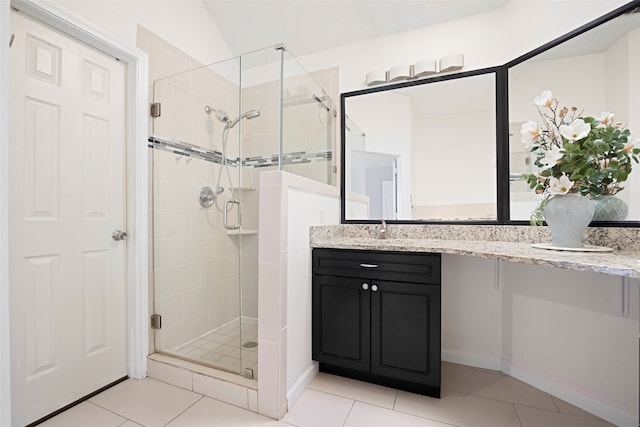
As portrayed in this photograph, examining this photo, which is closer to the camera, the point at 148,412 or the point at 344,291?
the point at 148,412

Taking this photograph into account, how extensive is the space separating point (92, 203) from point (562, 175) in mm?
2506

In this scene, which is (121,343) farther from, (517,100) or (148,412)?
(517,100)

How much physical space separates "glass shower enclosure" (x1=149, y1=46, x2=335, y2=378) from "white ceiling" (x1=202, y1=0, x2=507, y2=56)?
46 centimetres

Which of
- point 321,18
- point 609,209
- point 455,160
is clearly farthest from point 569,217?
point 321,18

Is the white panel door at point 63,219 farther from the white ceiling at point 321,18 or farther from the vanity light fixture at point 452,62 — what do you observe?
the vanity light fixture at point 452,62

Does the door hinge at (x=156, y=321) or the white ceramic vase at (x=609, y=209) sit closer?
the white ceramic vase at (x=609, y=209)

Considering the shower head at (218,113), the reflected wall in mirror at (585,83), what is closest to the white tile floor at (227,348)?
the shower head at (218,113)

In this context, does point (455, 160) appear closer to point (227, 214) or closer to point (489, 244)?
point (489, 244)

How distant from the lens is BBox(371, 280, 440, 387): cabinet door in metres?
1.53

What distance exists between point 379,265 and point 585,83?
1522 mm

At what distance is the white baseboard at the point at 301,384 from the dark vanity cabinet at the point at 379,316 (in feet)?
0.23

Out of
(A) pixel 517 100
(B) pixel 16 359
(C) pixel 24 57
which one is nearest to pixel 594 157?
(A) pixel 517 100

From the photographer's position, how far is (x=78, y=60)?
5.11 ft

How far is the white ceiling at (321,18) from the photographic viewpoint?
6.71 ft
